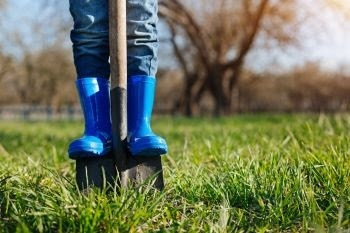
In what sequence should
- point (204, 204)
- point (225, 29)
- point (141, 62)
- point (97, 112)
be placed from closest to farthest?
point (204, 204) → point (97, 112) → point (141, 62) → point (225, 29)

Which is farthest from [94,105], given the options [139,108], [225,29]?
[225,29]

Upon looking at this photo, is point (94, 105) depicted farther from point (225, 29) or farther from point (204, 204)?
point (225, 29)

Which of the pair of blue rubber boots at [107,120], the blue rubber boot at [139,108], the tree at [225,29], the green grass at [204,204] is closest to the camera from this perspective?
the green grass at [204,204]

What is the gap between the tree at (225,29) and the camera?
757 inches

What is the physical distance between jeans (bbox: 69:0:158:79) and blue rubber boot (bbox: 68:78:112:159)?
0.21 feet

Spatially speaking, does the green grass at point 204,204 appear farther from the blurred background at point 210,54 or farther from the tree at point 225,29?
the tree at point 225,29

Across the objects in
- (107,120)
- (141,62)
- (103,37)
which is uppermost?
(103,37)

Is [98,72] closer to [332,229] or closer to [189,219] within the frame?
[189,219]

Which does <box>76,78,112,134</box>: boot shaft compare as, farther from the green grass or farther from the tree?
the tree

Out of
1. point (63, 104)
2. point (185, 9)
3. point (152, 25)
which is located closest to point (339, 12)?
point (185, 9)

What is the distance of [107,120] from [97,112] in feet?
0.20

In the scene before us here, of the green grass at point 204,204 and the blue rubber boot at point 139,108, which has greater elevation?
the blue rubber boot at point 139,108

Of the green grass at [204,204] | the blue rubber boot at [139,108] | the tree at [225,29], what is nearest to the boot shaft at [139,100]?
the blue rubber boot at [139,108]

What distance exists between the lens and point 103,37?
211 centimetres
